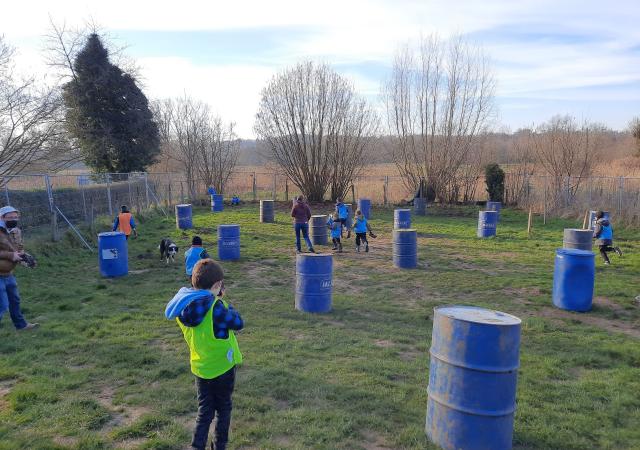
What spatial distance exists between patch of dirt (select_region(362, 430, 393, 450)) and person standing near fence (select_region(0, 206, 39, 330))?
531 cm

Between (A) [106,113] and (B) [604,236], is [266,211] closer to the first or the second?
(A) [106,113]

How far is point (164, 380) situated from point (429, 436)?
2.95m

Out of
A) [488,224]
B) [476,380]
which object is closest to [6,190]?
[476,380]

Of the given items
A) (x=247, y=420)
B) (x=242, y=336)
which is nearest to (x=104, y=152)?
(x=242, y=336)

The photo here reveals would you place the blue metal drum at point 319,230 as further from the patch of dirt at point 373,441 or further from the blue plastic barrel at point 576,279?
the patch of dirt at point 373,441

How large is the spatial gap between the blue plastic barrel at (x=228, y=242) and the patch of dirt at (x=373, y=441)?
8.88m

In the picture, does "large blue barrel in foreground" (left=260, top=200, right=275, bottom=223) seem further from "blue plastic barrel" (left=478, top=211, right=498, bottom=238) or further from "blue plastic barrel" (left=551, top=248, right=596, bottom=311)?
"blue plastic barrel" (left=551, top=248, right=596, bottom=311)

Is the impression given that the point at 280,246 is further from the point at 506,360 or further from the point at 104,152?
the point at 104,152

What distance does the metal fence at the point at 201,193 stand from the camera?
13.8 metres

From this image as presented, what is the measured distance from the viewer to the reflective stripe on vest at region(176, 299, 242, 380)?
11.5ft

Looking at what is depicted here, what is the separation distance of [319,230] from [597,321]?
919cm

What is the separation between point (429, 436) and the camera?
4.12 meters

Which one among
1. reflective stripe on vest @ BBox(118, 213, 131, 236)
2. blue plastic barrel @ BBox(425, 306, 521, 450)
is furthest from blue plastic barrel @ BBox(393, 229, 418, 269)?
blue plastic barrel @ BBox(425, 306, 521, 450)

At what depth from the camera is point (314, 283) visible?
26.2ft
